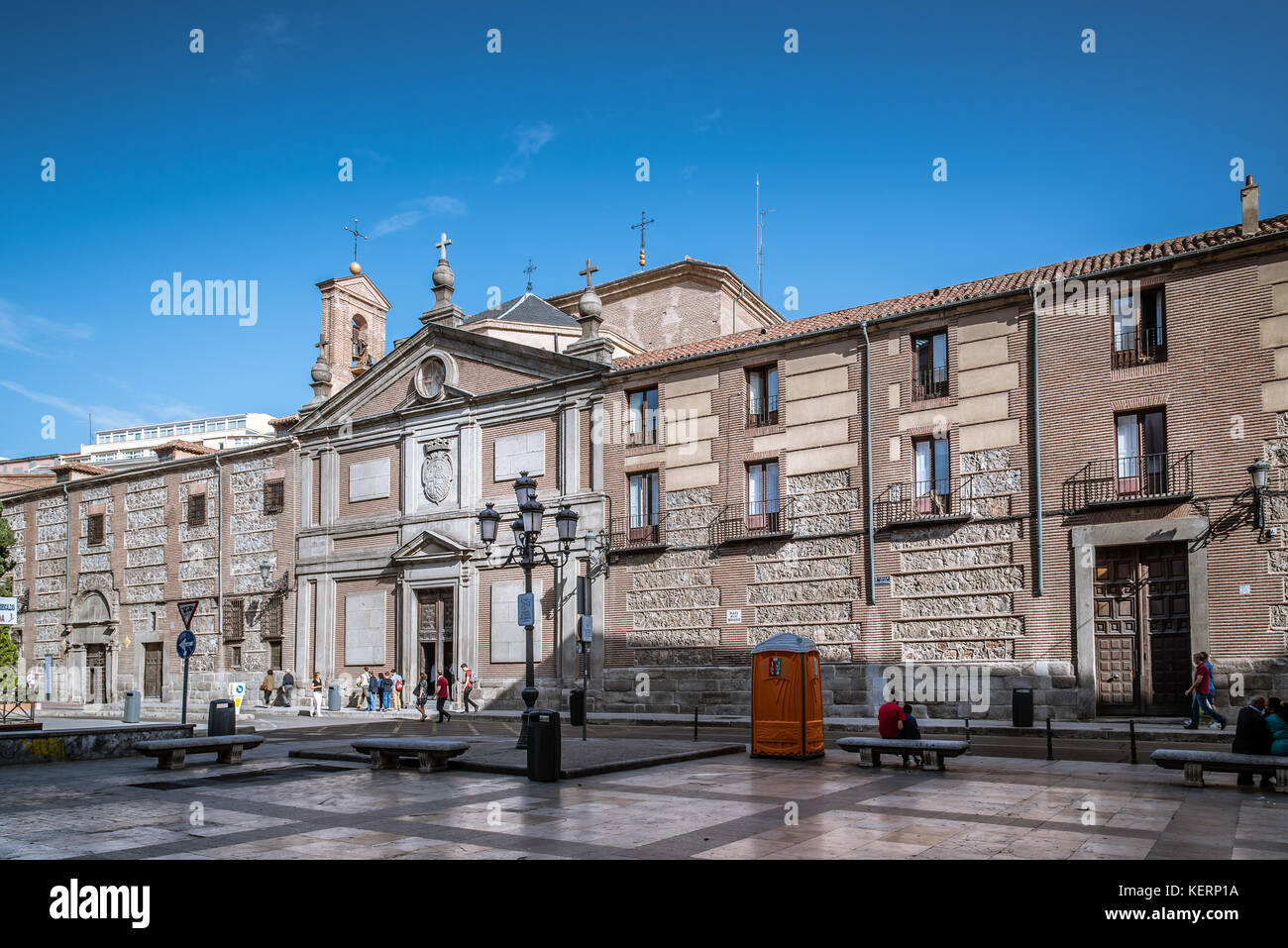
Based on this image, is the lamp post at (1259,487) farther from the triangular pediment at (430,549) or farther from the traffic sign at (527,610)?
the triangular pediment at (430,549)

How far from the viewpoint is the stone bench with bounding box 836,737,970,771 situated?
1427 cm

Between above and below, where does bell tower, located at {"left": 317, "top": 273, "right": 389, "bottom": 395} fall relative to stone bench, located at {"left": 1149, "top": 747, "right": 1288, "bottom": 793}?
above

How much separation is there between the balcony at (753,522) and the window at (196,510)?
22378 mm

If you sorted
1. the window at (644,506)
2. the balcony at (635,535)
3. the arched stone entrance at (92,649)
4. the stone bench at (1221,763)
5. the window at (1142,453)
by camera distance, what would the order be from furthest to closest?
1. the arched stone entrance at (92,649)
2. the window at (644,506)
3. the balcony at (635,535)
4. the window at (1142,453)
5. the stone bench at (1221,763)

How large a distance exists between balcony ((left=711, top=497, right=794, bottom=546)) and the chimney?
1187cm

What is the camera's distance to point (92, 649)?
43.2m

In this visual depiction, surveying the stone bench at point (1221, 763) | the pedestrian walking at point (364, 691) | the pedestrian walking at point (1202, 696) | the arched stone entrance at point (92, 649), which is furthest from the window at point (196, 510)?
the stone bench at point (1221, 763)

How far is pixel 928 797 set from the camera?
11.7 metres

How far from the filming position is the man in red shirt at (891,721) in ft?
51.0

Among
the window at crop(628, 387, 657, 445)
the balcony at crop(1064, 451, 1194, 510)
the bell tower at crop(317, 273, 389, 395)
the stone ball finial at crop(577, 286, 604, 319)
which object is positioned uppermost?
the bell tower at crop(317, 273, 389, 395)

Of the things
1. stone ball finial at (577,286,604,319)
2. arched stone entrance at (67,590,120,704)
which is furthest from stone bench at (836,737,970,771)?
arched stone entrance at (67,590,120,704)

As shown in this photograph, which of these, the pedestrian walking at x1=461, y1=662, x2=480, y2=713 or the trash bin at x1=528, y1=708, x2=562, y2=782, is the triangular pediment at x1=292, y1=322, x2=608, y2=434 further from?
the trash bin at x1=528, y1=708, x2=562, y2=782

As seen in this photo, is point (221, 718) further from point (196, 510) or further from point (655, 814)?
point (196, 510)
